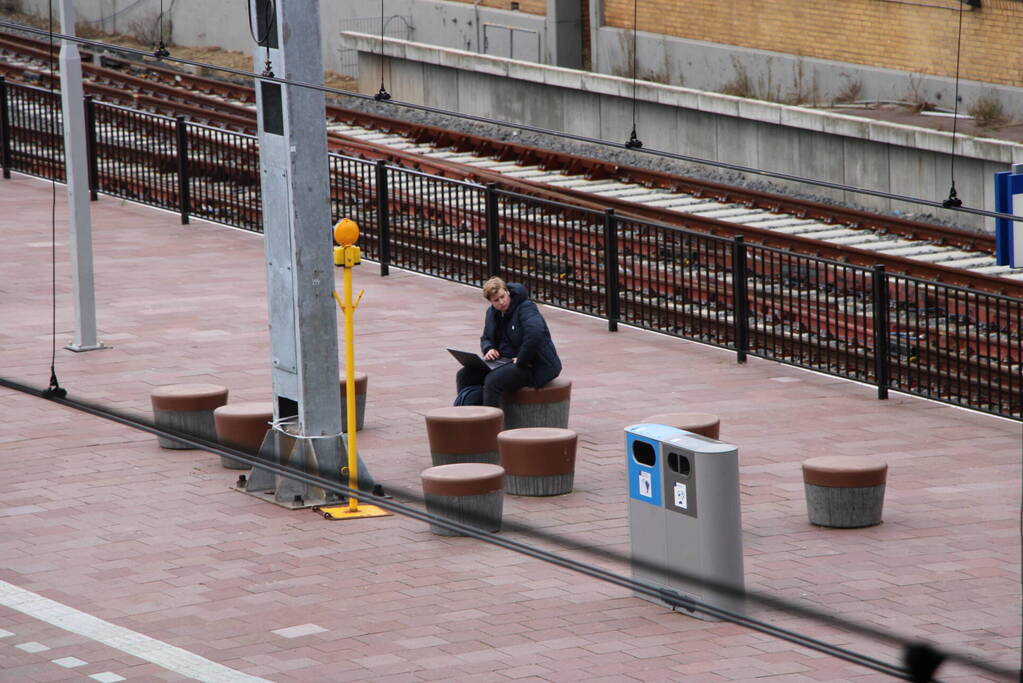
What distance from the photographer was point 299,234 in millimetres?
11375

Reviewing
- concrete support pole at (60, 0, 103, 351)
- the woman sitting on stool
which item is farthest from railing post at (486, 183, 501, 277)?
the woman sitting on stool

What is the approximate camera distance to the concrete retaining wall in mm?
23500

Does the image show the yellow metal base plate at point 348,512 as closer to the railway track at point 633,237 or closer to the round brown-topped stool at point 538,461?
the round brown-topped stool at point 538,461

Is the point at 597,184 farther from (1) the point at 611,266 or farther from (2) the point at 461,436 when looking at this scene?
(2) the point at 461,436

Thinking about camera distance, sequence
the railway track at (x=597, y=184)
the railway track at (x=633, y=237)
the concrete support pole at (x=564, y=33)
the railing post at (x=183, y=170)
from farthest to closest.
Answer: the concrete support pole at (x=564, y=33)
the railing post at (x=183, y=170)
the railway track at (x=597, y=184)
the railway track at (x=633, y=237)

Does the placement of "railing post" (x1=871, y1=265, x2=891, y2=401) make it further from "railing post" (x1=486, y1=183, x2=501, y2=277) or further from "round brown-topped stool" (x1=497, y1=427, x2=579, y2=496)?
"railing post" (x1=486, y1=183, x2=501, y2=277)

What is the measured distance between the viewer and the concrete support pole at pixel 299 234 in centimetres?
1120

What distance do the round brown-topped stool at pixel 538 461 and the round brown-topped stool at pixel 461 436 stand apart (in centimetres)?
27

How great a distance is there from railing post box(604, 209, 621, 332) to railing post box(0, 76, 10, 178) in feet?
33.3

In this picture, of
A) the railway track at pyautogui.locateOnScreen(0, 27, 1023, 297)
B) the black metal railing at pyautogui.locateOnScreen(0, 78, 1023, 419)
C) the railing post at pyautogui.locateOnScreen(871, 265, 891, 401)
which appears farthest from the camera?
the railway track at pyautogui.locateOnScreen(0, 27, 1023, 297)

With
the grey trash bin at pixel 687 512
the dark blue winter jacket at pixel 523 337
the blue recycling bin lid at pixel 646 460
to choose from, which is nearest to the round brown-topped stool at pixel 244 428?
the dark blue winter jacket at pixel 523 337

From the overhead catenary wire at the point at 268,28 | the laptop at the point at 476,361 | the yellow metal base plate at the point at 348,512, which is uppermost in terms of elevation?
the overhead catenary wire at the point at 268,28

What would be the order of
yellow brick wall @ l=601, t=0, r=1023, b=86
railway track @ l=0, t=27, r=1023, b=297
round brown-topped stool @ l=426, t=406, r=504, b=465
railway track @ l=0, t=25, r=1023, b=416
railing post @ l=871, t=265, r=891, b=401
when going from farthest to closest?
1. yellow brick wall @ l=601, t=0, r=1023, b=86
2. railway track @ l=0, t=27, r=1023, b=297
3. railway track @ l=0, t=25, r=1023, b=416
4. railing post @ l=871, t=265, r=891, b=401
5. round brown-topped stool @ l=426, t=406, r=504, b=465

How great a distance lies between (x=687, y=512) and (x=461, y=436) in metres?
2.69
